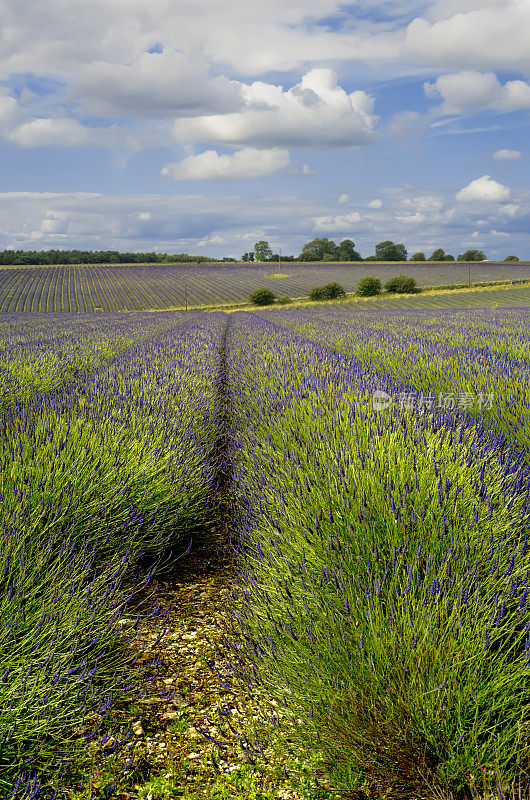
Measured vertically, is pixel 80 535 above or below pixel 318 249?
below

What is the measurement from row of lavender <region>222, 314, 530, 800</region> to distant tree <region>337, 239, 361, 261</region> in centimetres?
9483

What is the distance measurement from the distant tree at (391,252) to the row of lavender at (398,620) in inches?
3945

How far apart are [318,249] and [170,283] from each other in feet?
181

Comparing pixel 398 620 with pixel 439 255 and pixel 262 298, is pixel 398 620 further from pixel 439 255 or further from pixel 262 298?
pixel 439 255

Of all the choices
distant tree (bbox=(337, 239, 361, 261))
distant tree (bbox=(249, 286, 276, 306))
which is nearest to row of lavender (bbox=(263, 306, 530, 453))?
distant tree (bbox=(249, 286, 276, 306))

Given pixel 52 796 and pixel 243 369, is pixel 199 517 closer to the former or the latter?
pixel 52 796

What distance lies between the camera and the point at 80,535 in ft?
8.18

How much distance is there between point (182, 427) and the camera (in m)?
3.87

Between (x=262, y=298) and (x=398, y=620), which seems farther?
(x=262, y=298)

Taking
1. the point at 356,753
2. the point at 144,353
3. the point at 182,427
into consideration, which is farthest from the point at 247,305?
the point at 356,753

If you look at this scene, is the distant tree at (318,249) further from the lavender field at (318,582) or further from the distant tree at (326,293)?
the lavender field at (318,582)

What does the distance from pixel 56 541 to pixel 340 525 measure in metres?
1.30

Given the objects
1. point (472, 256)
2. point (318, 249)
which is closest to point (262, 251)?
point (318, 249)

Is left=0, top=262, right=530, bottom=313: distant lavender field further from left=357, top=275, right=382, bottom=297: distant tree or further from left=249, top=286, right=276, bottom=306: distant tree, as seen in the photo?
left=357, top=275, right=382, bottom=297: distant tree
